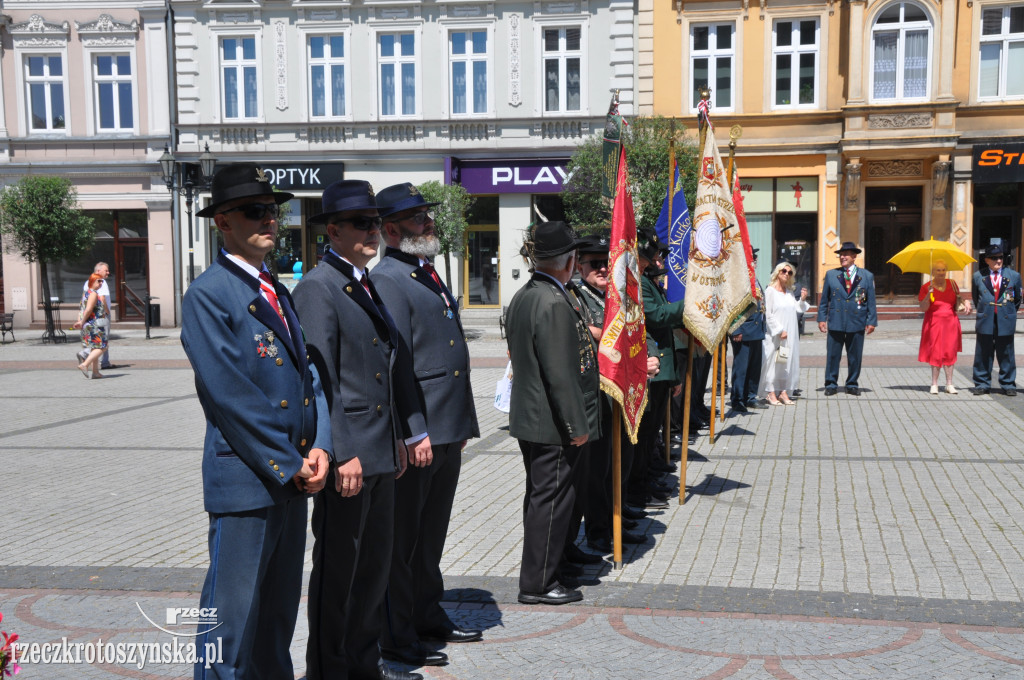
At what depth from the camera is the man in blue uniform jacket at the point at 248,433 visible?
10.8 feet

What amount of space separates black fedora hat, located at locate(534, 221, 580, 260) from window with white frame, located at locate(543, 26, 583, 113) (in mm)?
22671

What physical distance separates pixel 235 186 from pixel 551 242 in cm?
227

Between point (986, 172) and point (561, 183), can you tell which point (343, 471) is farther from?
point (986, 172)

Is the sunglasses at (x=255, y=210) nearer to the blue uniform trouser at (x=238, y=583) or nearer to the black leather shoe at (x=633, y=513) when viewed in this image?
the blue uniform trouser at (x=238, y=583)

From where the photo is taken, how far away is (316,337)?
3861 millimetres

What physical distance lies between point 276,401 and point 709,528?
4.21 metres

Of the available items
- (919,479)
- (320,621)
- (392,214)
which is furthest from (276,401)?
(919,479)

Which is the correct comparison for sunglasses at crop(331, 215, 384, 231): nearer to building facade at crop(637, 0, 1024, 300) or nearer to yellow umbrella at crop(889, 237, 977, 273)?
yellow umbrella at crop(889, 237, 977, 273)

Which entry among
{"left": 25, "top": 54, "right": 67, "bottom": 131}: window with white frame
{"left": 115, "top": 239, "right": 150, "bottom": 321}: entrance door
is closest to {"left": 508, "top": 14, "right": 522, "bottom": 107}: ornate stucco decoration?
{"left": 115, "top": 239, "right": 150, "bottom": 321}: entrance door

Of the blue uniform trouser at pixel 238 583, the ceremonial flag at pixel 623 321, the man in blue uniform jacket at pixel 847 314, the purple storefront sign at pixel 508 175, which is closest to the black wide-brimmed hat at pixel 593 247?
the ceremonial flag at pixel 623 321

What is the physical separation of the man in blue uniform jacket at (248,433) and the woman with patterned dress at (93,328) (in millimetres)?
14340

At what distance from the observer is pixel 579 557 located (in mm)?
5953

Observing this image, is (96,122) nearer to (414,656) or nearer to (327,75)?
(327,75)

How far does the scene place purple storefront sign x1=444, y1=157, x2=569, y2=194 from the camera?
27203mm
